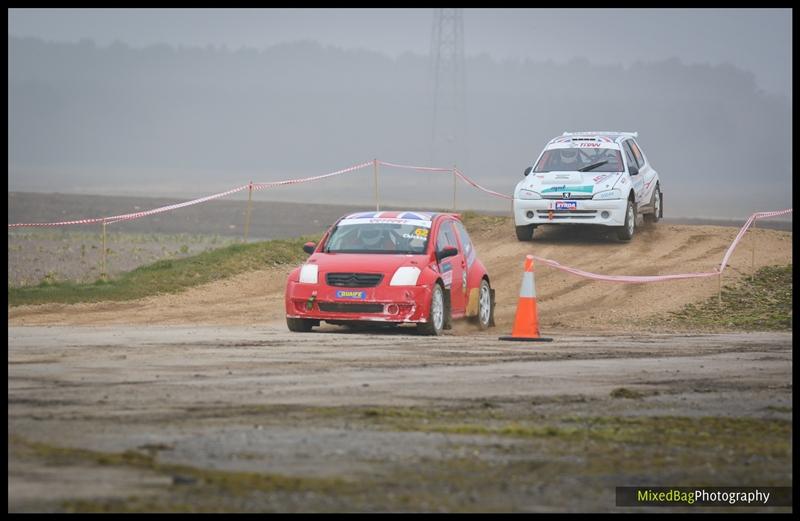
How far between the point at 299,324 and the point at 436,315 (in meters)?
1.63

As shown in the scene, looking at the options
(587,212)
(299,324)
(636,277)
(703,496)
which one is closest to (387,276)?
(299,324)

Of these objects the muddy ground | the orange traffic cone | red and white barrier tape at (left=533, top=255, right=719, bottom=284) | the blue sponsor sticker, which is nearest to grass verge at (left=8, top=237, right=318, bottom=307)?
the muddy ground

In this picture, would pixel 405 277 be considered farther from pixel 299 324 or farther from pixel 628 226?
pixel 628 226

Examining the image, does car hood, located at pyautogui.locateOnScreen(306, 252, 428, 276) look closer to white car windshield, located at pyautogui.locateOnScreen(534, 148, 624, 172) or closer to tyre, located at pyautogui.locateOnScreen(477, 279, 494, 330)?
tyre, located at pyautogui.locateOnScreen(477, 279, 494, 330)

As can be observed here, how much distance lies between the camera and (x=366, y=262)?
17.2 meters

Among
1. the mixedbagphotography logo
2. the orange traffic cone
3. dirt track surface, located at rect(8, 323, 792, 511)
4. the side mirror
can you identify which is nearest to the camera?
the mixedbagphotography logo

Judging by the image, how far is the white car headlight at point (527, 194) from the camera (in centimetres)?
2695

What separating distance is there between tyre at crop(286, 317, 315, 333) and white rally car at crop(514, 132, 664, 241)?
10.3 meters

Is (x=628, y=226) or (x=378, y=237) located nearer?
(x=378, y=237)

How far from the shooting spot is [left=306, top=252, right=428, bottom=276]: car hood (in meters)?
17.0

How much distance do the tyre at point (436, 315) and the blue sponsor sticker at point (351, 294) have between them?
773 millimetres

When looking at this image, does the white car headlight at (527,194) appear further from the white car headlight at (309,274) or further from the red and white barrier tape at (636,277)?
the white car headlight at (309,274)

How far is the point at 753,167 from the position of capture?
126 metres

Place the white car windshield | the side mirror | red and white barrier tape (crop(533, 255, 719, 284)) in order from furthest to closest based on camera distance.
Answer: the white car windshield, red and white barrier tape (crop(533, 255, 719, 284)), the side mirror
